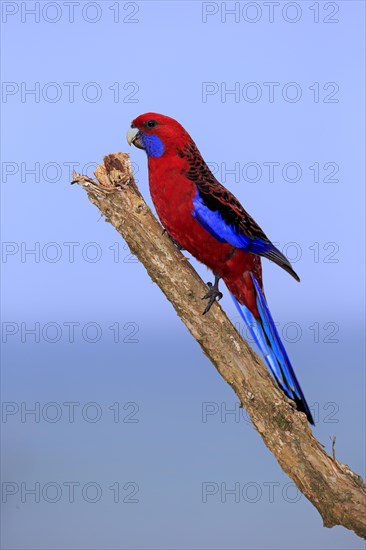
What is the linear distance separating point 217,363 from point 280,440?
0.43 metres

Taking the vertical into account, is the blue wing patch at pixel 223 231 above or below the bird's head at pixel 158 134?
below

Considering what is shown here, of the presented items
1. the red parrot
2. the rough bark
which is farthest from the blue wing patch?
the rough bark

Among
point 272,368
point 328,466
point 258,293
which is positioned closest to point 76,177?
point 258,293

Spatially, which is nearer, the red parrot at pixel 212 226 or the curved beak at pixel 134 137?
the red parrot at pixel 212 226

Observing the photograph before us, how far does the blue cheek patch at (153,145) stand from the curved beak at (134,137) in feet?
0.06

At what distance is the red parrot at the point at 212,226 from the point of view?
302cm

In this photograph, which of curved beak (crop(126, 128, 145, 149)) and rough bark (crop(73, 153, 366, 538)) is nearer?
rough bark (crop(73, 153, 366, 538))

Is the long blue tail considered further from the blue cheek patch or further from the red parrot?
the blue cheek patch

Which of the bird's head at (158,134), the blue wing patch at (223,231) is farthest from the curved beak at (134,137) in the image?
the blue wing patch at (223,231)

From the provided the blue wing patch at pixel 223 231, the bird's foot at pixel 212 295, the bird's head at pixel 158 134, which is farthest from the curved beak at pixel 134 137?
the bird's foot at pixel 212 295

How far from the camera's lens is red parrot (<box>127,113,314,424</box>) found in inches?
119

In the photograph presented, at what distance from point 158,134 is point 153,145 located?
0.05m

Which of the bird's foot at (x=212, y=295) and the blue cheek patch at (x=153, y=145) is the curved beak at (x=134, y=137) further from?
the bird's foot at (x=212, y=295)

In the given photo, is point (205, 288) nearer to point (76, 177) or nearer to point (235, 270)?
point (235, 270)
